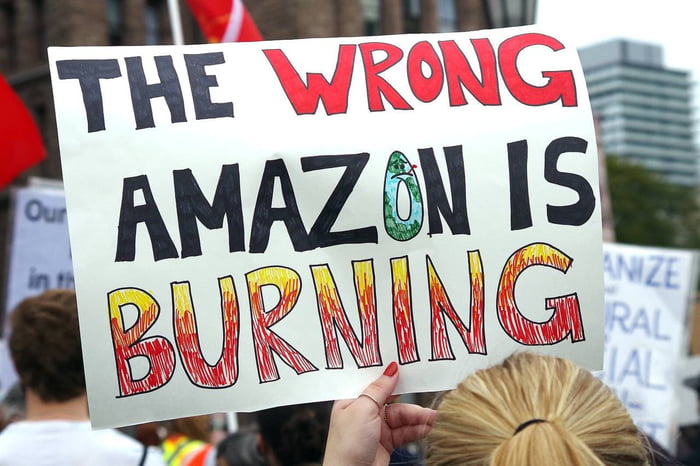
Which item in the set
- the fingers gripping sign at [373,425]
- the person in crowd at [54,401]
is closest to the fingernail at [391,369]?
the fingers gripping sign at [373,425]

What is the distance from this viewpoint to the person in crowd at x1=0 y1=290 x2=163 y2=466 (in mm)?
2711

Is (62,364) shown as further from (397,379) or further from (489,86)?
(489,86)

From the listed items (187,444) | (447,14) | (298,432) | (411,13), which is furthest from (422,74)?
(447,14)

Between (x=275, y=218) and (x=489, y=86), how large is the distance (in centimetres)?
53

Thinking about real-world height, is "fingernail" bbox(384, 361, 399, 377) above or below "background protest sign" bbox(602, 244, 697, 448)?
above

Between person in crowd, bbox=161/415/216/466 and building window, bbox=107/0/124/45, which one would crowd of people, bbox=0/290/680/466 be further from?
building window, bbox=107/0/124/45

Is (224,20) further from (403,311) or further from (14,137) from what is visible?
(403,311)

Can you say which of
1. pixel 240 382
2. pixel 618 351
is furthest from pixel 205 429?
pixel 618 351

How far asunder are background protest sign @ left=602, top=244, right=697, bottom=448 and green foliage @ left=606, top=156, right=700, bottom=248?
48.5m

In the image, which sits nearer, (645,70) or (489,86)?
(489,86)

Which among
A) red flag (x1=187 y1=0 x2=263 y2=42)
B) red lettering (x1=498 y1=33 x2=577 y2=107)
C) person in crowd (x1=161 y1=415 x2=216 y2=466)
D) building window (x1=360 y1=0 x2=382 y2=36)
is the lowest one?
person in crowd (x1=161 y1=415 x2=216 y2=466)

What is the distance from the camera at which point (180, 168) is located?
203cm

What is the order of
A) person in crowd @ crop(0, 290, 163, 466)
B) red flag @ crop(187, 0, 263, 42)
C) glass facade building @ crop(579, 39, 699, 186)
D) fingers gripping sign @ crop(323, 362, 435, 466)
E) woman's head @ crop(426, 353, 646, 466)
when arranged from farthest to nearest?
glass facade building @ crop(579, 39, 699, 186)
red flag @ crop(187, 0, 263, 42)
person in crowd @ crop(0, 290, 163, 466)
fingers gripping sign @ crop(323, 362, 435, 466)
woman's head @ crop(426, 353, 646, 466)

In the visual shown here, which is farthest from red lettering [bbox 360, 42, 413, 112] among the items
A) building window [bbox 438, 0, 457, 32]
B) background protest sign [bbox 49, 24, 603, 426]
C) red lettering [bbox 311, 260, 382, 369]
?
building window [bbox 438, 0, 457, 32]
